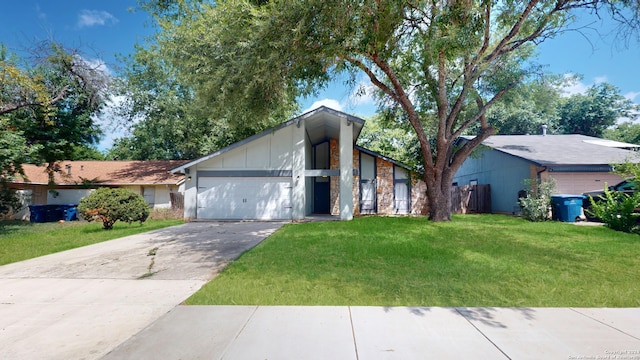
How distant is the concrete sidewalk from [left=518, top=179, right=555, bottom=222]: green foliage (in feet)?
37.1

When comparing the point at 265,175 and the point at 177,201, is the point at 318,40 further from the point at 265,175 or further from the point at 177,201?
the point at 177,201

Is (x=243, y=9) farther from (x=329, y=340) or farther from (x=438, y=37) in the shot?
(x=329, y=340)

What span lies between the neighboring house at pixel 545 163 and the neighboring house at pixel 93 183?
19.3 metres

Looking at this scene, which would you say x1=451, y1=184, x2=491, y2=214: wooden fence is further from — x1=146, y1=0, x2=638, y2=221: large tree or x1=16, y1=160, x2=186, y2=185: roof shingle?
x1=16, y1=160, x2=186, y2=185: roof shingle

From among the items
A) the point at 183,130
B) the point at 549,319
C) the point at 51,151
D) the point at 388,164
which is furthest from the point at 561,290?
the point at 183,130

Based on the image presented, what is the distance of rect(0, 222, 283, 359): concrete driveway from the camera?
3316 millimetres

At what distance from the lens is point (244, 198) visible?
16.1m

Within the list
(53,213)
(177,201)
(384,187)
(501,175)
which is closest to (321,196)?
A: (384,187)

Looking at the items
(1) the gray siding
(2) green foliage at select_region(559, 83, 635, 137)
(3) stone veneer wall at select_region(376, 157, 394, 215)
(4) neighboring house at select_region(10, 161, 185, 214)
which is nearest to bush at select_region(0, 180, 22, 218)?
(4) neighboring house at select_region(10, 161, 185, 214)

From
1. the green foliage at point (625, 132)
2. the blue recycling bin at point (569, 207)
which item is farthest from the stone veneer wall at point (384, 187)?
the green foliage at point (625, 132)

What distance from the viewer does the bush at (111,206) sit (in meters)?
11.8

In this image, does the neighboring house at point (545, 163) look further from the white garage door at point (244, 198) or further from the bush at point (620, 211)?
the white garage door at point (244, 198)

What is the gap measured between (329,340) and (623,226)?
12.5 m

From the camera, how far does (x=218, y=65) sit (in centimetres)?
875
